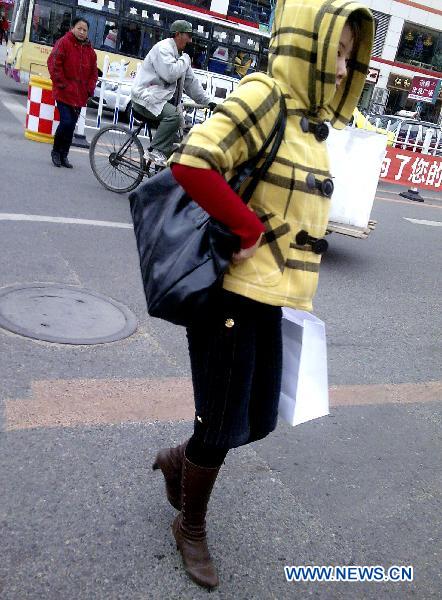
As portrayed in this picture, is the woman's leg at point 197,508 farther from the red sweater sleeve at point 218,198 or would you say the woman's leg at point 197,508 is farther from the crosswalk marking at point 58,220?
the crosswalk marking at point 58,220

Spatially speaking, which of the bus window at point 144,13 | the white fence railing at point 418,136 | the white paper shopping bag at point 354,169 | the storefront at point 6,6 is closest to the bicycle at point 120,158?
the white paper shopping bag at point 354,169

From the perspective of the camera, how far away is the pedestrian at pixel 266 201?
171cm

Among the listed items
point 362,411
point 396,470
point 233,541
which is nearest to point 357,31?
point 233,541

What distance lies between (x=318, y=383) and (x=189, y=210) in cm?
73

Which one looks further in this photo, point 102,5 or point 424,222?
point 102,5

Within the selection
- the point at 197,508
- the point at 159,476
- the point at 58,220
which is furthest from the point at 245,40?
the point at 197,508

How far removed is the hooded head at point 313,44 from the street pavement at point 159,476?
1.59 m

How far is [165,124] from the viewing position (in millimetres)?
7312

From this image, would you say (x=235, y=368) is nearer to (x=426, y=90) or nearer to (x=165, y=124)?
(x=165, y=124)

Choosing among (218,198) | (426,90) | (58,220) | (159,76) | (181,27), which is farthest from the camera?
(426,90)

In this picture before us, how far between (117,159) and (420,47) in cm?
4034

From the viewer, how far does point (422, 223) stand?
10.5m

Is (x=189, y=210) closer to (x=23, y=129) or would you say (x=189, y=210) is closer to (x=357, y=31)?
(x=357, y=31)

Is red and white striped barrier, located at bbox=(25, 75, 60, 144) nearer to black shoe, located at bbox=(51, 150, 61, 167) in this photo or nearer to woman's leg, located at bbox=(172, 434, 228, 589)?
black shoe, located at bbox=(51, 150, 61, 167)
